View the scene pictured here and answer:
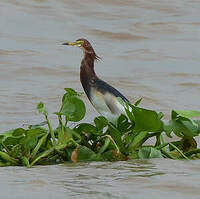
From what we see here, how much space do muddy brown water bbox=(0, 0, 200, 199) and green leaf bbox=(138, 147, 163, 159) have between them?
51 millimetres

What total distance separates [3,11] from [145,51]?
3.29 metres

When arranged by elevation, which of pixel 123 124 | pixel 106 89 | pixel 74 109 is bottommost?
pixel 123 124

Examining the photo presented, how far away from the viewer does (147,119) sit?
730 centimetres

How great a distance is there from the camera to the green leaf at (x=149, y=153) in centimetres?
741

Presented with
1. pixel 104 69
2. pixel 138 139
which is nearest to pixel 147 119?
pixel 138 139

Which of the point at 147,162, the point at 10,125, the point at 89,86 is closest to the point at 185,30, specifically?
the point at 10,125

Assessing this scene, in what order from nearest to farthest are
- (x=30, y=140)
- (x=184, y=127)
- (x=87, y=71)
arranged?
(x=30, y=140) → (x=184, y=127) → (x=87, y=71)

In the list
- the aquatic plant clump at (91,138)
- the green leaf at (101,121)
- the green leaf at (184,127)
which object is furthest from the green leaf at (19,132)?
the green leaf at (184,127)

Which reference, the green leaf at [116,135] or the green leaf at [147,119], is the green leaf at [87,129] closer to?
the green leaf at [116,135]

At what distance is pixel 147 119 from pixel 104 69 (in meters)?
7.35

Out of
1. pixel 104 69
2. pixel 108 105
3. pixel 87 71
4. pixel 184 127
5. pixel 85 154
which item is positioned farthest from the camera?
pixel 104 69

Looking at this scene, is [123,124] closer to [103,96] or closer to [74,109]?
[74,109]

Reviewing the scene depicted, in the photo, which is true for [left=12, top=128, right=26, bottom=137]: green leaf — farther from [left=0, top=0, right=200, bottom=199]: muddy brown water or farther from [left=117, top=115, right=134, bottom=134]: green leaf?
[left=117, top=115, right=134, bottom=134]: green leaf

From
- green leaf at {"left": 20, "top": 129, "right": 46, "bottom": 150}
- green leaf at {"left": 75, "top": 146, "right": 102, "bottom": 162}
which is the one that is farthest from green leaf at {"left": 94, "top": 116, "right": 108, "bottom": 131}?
green leaf at {"left": 20, "top": 129, "right": 46, "bottom": 150}
